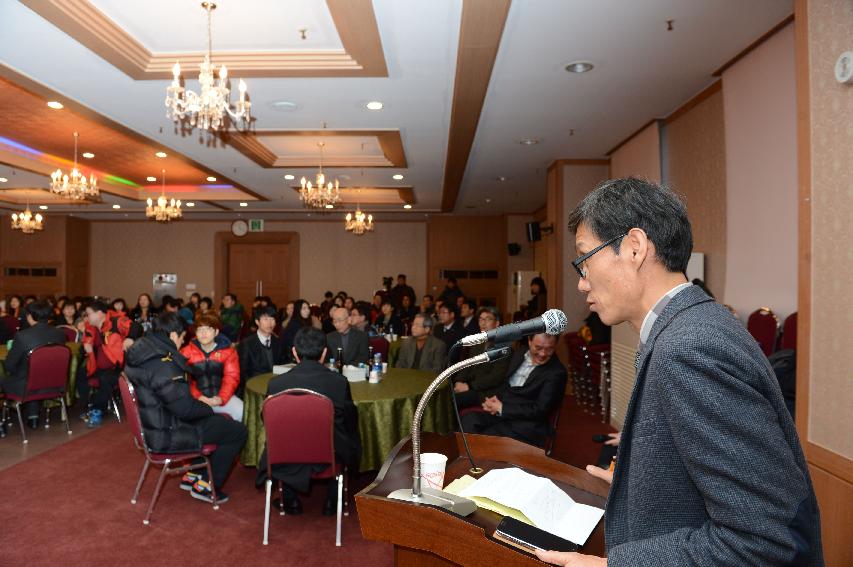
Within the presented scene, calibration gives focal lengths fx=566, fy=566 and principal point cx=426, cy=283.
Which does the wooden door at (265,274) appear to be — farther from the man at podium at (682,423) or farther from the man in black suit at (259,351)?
the man at podium at (682,423)

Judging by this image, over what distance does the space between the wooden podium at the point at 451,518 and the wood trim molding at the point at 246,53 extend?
9.21 feet

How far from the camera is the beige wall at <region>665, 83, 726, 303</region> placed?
4.91 m

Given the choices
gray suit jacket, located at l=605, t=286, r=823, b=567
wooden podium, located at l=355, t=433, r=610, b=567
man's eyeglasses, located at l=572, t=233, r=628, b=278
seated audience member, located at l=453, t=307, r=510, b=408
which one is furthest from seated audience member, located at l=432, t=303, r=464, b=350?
gray suit jacket, located at l=605, t=286, r=823, b=567

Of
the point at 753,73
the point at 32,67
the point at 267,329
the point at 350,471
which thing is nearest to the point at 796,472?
the point at 350,471

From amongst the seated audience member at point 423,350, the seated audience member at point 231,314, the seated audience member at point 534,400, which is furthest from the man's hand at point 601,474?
the seated audience member at point 231,314

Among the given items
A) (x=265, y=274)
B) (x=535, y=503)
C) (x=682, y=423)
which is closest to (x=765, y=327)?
(x=535, y=503)

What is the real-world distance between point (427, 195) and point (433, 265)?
4.16 m

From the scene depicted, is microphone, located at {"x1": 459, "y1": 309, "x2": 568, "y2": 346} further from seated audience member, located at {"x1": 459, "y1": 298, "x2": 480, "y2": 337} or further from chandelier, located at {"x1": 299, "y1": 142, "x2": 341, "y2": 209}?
chandelier, located at {"x1": 299, "y1": 142, "x2": 341, "y2": 209}

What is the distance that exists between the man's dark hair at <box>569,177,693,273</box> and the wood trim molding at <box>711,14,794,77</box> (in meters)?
3.45

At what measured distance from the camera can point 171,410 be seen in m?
3.81

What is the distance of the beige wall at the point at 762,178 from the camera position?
3.82 meters

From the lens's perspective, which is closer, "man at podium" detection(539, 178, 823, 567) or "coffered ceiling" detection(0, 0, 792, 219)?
"man at podium" detection(539, 178, 823, 567)

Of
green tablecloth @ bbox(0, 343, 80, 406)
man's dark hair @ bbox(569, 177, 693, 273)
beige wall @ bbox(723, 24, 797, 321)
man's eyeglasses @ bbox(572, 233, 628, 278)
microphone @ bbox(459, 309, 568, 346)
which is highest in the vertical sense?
beige wall @ bbox(723, 24, 797, 321)

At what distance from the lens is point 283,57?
176 inches
